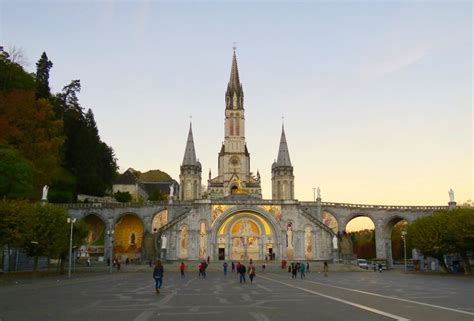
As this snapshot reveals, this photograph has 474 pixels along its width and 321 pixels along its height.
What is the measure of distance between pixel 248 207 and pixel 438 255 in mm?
24575

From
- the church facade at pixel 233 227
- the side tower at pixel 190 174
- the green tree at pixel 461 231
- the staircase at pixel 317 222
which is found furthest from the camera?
the side tower at pixel 190 174

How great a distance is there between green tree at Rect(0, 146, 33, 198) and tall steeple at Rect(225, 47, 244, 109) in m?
60.6

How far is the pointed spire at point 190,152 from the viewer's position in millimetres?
84875

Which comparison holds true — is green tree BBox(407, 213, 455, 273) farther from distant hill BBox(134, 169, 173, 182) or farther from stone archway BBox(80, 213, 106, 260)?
distant hill BBox(134, 169, 173, 182)

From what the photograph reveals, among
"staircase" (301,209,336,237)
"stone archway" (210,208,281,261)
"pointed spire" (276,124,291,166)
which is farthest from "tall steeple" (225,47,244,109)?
"staircase" (301,209,336,237)

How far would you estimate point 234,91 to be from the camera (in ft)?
331

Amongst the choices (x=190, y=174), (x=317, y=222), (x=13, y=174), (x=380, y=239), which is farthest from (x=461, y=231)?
(x=190, y=174)

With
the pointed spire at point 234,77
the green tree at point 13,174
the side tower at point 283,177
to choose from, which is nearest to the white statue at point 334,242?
the side tower at point 283,177

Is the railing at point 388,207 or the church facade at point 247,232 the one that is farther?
the railing at point 388,207

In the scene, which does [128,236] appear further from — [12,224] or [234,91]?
[234,91]

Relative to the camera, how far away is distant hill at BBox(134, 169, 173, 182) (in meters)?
127

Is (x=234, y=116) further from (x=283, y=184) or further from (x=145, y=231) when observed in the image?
(x=145, y=231)

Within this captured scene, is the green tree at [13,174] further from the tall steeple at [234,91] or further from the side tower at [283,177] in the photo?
the tall steeple at [234,91]

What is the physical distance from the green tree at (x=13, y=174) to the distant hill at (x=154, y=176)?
8189 centimetres
